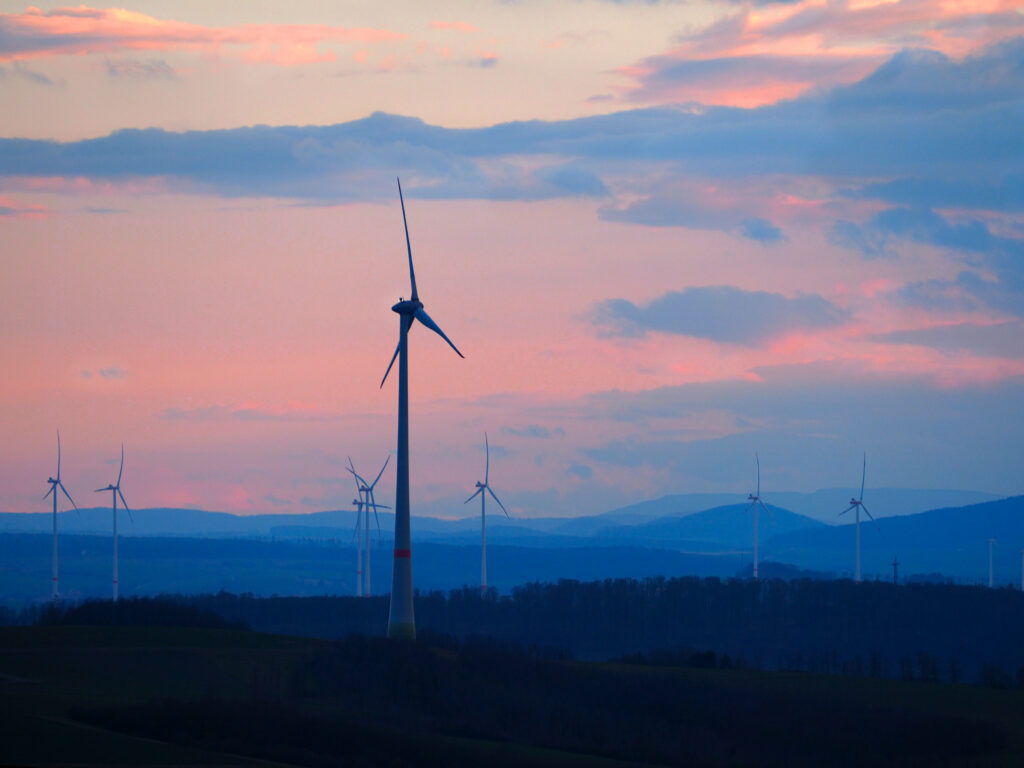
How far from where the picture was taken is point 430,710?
73.5 m

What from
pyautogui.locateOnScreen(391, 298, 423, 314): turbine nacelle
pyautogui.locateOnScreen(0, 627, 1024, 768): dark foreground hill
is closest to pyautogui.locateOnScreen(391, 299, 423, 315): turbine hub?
pyautogui.locateOnScreen(391, 298, 423, 314): turbine nacelle

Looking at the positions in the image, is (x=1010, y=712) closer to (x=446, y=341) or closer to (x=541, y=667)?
(x=541, y=667)

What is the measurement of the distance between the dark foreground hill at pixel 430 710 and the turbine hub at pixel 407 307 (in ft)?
61.4

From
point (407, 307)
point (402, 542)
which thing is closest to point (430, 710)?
point (402, 542)

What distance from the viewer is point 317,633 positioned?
180 m

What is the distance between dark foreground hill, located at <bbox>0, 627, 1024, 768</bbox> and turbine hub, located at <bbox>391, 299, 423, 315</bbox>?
18701 mm

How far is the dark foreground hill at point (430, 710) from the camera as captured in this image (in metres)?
51.9

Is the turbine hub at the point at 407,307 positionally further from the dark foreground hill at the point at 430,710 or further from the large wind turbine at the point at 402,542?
the dark foreground hill at the point at 430,710

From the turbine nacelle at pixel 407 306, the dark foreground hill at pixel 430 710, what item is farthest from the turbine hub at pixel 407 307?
the dark foreground hill at pixel 430 710

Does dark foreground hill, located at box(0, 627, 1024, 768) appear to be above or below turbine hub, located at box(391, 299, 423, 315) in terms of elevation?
below

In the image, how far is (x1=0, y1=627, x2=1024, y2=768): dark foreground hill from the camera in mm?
51875

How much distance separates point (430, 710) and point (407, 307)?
21.9 meters

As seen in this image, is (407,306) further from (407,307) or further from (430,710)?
(430,710)

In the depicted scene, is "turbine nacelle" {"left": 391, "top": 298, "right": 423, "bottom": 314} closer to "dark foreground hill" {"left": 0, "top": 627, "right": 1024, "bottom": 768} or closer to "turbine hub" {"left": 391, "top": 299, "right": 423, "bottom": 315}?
"turbine hub" {"left": 391, "top": 299, "right": 423, "bottom": 315}
